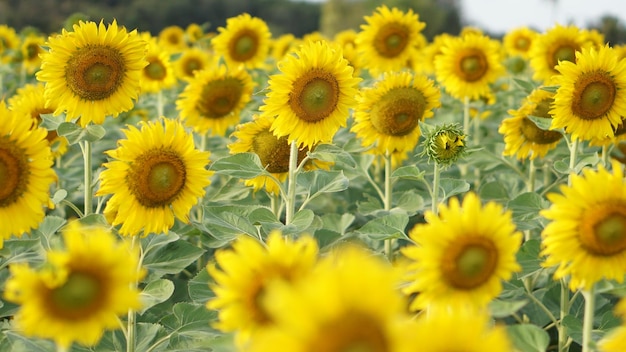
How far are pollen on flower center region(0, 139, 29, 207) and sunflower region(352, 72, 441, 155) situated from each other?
151 centimetres

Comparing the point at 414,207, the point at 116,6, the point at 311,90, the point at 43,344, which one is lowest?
the point at 43,344

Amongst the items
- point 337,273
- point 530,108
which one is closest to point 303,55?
point 530,108

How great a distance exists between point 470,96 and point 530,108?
1.32m

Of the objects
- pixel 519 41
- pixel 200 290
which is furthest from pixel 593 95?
pixel 519 41

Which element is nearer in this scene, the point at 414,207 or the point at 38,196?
the point at 38,196

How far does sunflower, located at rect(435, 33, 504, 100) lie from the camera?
14.3ft

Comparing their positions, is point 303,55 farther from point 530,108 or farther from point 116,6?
point 116,6

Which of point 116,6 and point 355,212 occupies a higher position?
point 116,6

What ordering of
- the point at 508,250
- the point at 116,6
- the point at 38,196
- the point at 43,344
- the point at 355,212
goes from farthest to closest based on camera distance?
the point at 116,6, the point at 355,212, the point at 38,196, the point at 43,344, the point at 508,250

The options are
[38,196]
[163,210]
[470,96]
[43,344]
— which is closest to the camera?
[43,344]

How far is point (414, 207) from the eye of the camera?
9.61 ft

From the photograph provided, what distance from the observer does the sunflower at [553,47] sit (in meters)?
4.19

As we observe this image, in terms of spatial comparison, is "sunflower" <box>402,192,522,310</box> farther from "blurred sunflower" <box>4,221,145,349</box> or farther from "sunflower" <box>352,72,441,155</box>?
"sunflower" <box>352,72,441,155</box>

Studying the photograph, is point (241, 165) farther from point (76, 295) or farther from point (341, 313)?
point (341, 313)
